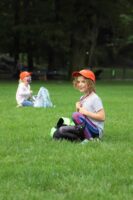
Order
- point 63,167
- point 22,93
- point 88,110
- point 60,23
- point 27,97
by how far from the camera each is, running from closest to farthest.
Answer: point 63,167 → point 88,110 → point 22,93 → point 27,97 → point 60,23

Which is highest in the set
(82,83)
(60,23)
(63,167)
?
(60,23)

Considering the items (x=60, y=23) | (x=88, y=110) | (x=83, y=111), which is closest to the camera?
(x=83, y=111)

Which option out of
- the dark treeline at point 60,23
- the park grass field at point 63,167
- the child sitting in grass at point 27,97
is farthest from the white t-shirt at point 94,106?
the dark treeline at point 60,23

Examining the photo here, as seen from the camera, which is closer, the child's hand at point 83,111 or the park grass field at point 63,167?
the park grass field at point 63,167

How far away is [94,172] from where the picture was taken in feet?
23.2

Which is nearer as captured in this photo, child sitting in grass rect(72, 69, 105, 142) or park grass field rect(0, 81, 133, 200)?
park grass field rect(0, 81, 133, 200)

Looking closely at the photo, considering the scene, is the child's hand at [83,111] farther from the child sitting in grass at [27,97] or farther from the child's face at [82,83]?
the child sitting in grass at [27,97]

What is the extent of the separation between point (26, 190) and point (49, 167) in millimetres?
1181

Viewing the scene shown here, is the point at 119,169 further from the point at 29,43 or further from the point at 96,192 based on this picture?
the point at 29,43

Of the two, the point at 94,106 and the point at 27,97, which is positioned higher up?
the point at 94,106

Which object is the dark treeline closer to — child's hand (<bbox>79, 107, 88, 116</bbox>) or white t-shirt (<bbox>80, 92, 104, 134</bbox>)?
white t-shirt (<bbox>80, 92, 104, 134</bbox>)

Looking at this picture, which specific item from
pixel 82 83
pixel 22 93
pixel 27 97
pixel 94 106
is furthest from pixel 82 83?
pixel 27 97

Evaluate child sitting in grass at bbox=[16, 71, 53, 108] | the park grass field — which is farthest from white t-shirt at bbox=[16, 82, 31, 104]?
the park grass field

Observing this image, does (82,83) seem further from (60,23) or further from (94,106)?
(60,23)
